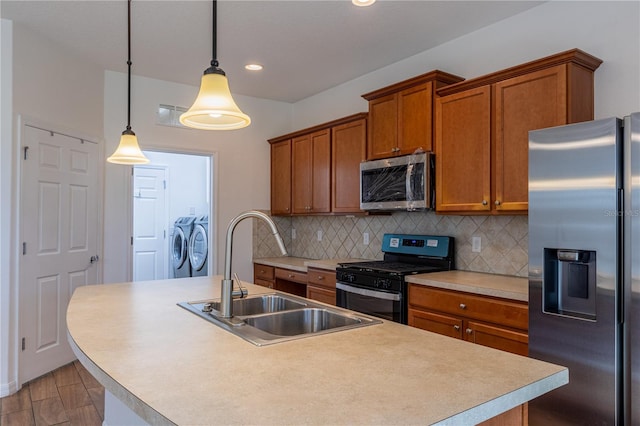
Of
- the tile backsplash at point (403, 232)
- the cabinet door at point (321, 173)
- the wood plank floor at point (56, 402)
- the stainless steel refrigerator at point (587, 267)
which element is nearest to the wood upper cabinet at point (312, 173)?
the cabinet door at point (321, 173)

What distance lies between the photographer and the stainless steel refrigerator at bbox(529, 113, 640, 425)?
75.2 inches

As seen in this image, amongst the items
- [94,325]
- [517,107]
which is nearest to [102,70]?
[94,325]

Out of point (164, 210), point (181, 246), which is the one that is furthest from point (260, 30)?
point (164, 210)

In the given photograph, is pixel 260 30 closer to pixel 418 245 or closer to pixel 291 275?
pixel 418 245

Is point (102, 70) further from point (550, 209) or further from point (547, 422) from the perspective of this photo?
point (547, 422)

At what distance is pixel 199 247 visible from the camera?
5.84 m

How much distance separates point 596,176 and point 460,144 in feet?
3.47

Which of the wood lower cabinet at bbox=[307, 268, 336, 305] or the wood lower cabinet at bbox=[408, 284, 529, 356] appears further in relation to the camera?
the wood lower cabinet at bbox=[307, 268, 336, 305]

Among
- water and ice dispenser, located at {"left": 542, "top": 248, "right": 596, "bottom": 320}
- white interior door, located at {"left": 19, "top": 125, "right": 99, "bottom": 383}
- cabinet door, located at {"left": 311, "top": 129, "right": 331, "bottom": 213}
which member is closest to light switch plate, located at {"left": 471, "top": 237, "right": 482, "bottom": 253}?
water and ice dispenser, located at {"left": 542, "top": 248, "right": 596, "bottom": 320}

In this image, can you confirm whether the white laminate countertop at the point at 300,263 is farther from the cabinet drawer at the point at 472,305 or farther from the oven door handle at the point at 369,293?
the cabinet drawer at the point at 472,305

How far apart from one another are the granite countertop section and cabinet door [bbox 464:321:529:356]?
19cm

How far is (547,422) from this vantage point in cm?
217

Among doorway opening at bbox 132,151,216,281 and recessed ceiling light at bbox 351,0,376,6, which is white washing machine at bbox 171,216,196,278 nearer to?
doorway opening at bbox 132,151,216,281

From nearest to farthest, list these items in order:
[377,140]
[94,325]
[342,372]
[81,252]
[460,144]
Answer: [342,372]
[94,325]
[460,144]
[377,140]
[81,252]
